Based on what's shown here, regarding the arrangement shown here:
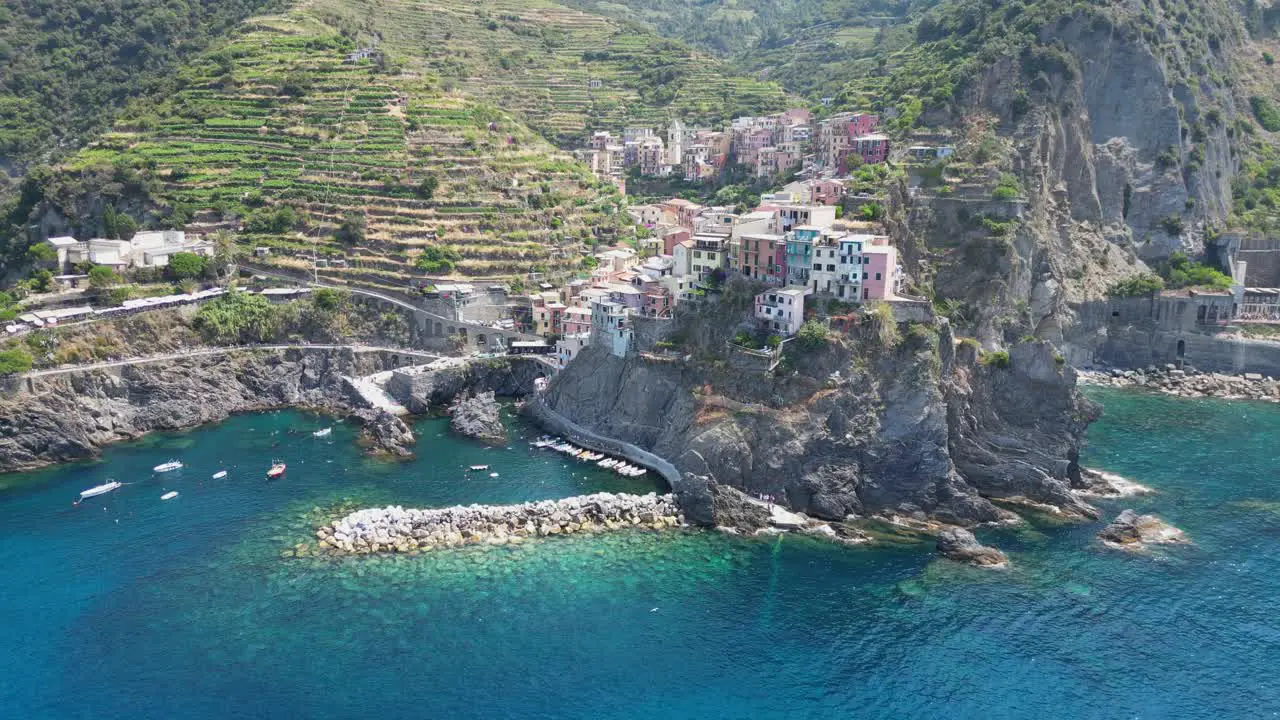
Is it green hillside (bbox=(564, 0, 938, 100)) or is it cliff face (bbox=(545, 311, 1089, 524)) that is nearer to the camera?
cliff face (bbox=(545, 311, 1089, 524))

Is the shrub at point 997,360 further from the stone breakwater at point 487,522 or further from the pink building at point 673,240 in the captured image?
the pink building at point 673,240

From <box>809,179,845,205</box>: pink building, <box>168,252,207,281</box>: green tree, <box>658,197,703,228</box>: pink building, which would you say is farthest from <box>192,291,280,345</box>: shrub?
<box>809,179,845,205</box>: pink building

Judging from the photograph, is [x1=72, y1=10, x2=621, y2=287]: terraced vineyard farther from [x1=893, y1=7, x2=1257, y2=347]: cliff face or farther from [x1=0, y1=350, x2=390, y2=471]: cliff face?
[x1=893, y1=7, x2=1257, y2=347]: cliff face

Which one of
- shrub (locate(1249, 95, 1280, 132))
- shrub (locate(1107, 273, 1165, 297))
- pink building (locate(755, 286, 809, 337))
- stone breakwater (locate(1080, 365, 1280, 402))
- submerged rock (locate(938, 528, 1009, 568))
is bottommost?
submerged rock (locate(938, 528, 1009, 568))

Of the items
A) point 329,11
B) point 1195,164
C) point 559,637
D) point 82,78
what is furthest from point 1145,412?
point 82,78

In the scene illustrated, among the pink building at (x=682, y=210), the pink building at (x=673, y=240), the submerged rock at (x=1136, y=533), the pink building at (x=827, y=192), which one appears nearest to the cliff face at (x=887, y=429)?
the submerged rock at (x=1136, y=533)

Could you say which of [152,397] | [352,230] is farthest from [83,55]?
[152,397]

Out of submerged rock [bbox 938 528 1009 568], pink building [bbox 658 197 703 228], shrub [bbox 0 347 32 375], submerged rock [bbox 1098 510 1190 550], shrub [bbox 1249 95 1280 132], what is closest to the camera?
submerged rock [bbox 938 528 1009 568]
